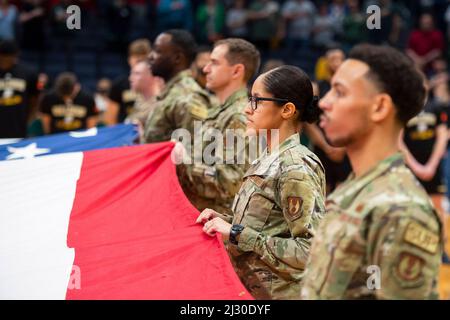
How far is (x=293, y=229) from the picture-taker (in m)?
2.56

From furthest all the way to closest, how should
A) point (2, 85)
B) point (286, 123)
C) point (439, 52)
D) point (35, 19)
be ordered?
1. point (439, 52)
2. point (35, 19)
3. point (2, 85)
4. point (286, 123)

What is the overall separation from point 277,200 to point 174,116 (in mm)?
1980

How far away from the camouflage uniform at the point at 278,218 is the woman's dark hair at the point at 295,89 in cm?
10

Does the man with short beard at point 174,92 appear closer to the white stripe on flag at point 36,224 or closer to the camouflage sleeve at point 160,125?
the camouflage sleeve at point 160,125

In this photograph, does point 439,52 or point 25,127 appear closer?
point 25,127

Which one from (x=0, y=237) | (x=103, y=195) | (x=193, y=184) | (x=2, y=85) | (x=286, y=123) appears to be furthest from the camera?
(x=2, y=85)

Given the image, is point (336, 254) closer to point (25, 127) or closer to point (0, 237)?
point (0, 237)

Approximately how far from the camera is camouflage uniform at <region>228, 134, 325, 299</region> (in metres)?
2.56

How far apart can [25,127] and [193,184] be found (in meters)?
3.19

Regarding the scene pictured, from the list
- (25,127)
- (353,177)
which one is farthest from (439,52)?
(353,177)

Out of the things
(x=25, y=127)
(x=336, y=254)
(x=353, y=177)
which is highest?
(x=353, y=177)

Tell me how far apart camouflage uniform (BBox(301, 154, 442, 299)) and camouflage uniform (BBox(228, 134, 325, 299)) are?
0.58 metres

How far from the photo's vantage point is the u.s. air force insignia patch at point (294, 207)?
2551 mm

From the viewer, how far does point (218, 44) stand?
13.6 ft
